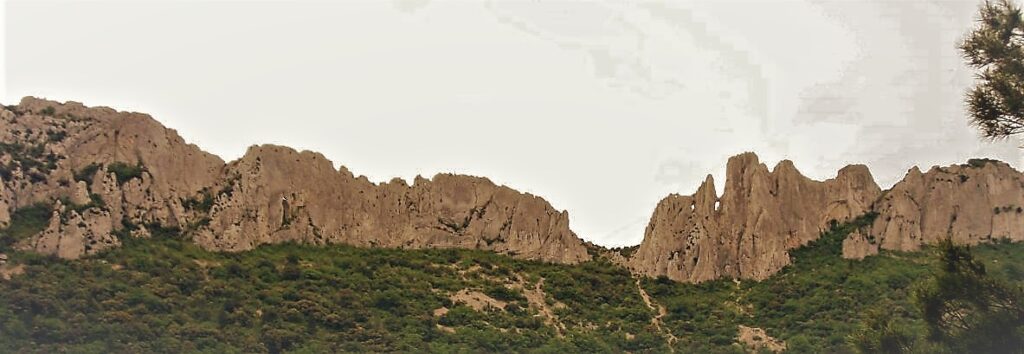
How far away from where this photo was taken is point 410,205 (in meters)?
56.9

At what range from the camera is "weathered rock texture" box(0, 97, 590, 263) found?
148 feet

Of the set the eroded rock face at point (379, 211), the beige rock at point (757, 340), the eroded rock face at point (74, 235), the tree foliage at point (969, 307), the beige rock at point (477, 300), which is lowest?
the beige rock at point (757, 340)

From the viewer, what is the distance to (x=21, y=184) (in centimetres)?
4419

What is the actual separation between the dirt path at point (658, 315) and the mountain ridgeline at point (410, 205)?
220cm

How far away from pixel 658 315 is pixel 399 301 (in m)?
15.3

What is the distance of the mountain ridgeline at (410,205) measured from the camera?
46.0 m

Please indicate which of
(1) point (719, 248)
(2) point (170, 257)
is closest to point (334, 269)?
(2) point (170, 257)

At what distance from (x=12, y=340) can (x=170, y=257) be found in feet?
35.2

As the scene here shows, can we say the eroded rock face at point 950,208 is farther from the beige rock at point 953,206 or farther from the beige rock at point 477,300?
the beige rock at point 477,300

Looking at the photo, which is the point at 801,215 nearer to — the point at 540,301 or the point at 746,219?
the point at 746,219

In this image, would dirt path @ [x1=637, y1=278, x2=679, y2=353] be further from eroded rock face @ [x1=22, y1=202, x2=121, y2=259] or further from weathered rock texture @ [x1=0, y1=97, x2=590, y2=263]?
eroded rock face @ [x1=22, y1=202, x2=121, y2=259]

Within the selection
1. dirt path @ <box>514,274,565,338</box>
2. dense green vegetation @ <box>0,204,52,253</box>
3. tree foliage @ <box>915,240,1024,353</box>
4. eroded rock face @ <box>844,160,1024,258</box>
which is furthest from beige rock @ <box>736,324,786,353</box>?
dense green vegetation @ <box>0,204,52,253</box>

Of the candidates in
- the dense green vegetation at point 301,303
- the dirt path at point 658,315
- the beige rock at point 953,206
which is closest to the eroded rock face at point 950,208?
the beige rock at point 953,206

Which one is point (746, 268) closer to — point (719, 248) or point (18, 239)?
point (719, 248)
